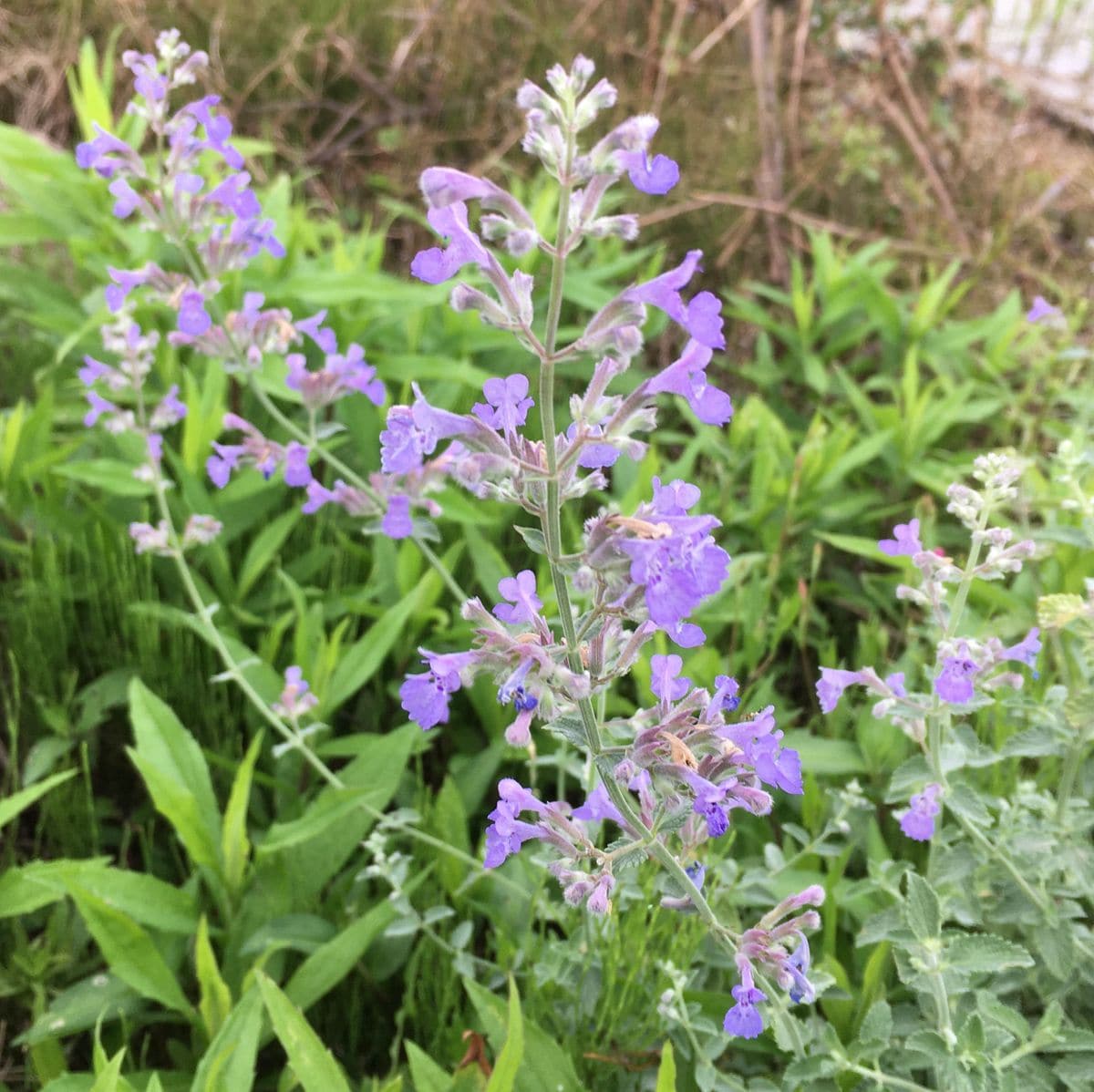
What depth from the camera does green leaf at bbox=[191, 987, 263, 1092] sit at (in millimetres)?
1565

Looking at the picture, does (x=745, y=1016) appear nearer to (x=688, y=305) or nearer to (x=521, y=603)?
(x=521, y=603)

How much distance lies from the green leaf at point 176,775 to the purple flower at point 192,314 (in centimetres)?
75

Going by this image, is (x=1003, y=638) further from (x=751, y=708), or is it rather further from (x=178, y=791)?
(x=178, y=791)

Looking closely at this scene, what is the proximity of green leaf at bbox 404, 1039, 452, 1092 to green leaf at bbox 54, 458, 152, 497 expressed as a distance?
155 cm

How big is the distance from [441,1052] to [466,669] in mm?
1089

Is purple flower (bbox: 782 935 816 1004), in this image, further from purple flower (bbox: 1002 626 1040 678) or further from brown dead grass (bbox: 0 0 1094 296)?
brown dead grass (bbox: 0 0 1094 296)

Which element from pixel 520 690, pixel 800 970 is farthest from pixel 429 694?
pixel 800 970

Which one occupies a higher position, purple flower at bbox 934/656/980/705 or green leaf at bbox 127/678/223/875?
purple flower at bbox 934/656/980/705

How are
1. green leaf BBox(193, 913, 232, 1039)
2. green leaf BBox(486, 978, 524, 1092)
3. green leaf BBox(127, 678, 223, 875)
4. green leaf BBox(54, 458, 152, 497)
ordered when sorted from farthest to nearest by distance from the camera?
1. green leaf BBox(54, 458, 152, 497)
2. green leaf BBox(127, 678, 223, 875)
3. green leaf BBox(193, 913, 232, 1039)
4. green leaf BBox(486, 978, 524, 1092)

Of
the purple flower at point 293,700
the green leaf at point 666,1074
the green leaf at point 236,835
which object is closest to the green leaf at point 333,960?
the green leaf at point 236,835

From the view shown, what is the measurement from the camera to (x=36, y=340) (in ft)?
11.6

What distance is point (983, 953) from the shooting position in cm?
146

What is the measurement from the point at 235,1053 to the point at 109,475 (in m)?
1.55

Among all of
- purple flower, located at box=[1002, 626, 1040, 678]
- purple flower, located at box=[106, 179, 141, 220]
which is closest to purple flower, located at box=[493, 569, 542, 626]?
purple flower, located at box=[1002, 626, 1040, 678]
